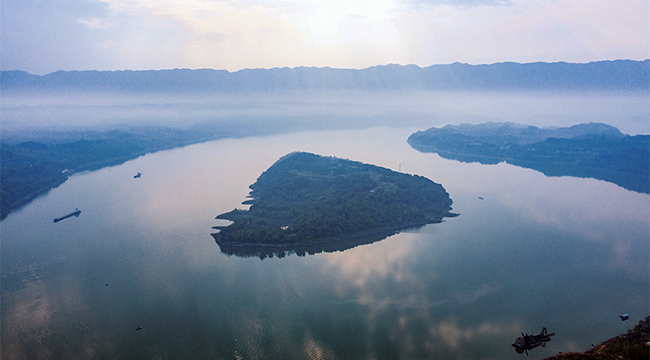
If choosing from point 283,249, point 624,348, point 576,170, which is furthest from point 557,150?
point 624,348

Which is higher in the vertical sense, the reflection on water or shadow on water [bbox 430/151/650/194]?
shadow on water [bbox 430/151/650/194]

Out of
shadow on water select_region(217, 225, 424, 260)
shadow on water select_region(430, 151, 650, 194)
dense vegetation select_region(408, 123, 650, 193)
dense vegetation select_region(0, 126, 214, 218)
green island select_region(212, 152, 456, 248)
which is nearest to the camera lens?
shadow on water select_region(217, 225, 424, 260)

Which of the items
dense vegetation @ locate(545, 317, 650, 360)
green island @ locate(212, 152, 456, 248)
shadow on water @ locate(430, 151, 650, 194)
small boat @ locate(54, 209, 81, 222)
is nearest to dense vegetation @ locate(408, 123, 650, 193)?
shadow on water @ locate(430, 151, 650, 194)

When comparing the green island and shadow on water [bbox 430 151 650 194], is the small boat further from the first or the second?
shadow on water [bbox 430 151 650 194]

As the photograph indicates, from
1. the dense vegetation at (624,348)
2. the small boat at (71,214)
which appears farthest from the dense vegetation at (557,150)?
the small boat at (71,214)

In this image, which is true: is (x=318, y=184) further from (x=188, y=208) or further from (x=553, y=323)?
(x=553, y=323)

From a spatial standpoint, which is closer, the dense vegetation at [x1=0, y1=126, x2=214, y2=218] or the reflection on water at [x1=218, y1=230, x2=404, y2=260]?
the reflection on water at [x1=218, y1=230, x2=404, y2=260]

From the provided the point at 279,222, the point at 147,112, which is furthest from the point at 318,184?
the point at 147,112
